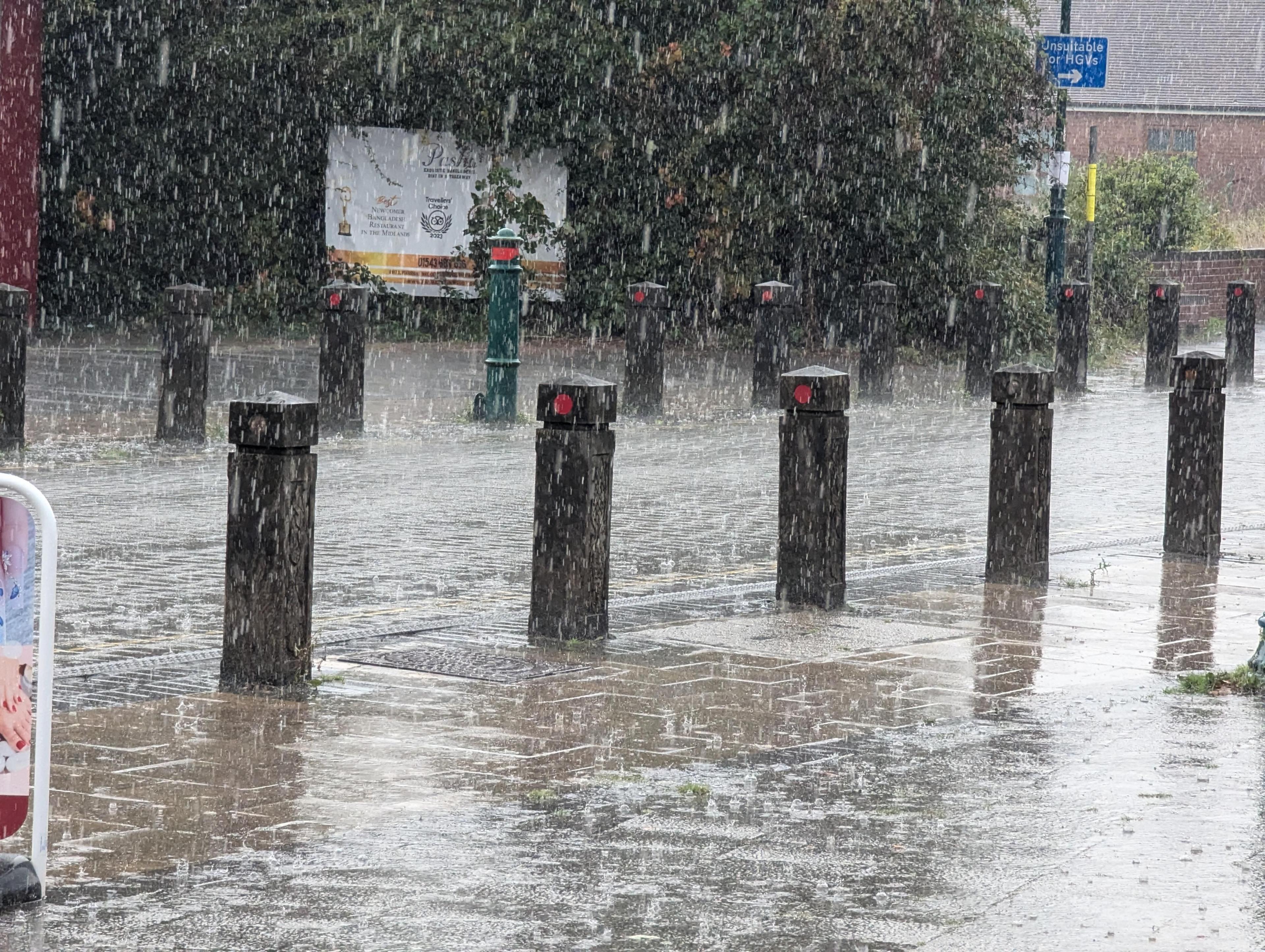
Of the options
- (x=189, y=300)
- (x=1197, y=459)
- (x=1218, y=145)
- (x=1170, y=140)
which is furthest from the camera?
(x=1170, y=140)

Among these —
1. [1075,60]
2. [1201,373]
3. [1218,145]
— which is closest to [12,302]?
[1201,373]

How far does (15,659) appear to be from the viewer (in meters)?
4.89

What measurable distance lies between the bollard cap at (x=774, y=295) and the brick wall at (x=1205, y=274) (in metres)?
11.9

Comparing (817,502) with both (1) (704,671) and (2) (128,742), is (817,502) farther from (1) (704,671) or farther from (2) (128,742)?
(2) (128,742)

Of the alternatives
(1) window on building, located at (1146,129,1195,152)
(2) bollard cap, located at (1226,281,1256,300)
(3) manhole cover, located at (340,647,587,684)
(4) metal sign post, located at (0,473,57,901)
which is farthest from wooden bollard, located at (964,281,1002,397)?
(1) window on building, located at (1146,129,1195,152)

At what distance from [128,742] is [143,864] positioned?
1.33 m

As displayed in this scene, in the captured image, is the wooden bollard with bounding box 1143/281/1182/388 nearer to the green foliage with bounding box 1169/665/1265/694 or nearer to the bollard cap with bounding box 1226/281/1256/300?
the bollard cap with bounding box 1226/281/1256/300

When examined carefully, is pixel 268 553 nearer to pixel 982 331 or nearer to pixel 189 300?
pixel 189 300

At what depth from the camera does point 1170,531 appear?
11.0 m

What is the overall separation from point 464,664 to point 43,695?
2.97 m

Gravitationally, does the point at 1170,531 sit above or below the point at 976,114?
below

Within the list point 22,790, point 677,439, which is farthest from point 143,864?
point 677,439

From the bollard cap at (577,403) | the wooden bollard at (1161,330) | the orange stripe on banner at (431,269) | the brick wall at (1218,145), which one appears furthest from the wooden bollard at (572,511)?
the brick wall at (1218,145)

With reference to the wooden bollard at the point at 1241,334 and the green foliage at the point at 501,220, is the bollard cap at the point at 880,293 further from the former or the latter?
the green foliage at the point at 501,220
